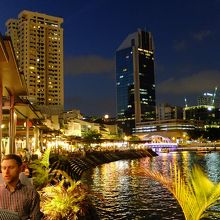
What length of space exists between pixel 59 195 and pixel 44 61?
155 metres

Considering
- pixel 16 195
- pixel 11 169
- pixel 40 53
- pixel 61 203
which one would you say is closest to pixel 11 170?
pixel 11 169

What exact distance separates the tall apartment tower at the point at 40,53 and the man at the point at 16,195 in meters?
151

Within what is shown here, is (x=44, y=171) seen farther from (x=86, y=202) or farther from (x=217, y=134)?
(x=217, y=134)

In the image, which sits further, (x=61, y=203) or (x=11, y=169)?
(x=61, y=203)

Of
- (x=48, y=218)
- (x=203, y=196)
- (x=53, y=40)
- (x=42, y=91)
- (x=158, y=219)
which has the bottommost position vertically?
(x=158, y=219)

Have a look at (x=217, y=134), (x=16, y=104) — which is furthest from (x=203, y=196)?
(x=217, y=134)

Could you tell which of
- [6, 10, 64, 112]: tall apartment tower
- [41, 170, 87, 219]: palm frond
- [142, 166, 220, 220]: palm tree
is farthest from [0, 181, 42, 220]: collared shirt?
[6, 10, 64, 112]: tall apartment tower

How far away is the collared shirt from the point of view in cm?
411

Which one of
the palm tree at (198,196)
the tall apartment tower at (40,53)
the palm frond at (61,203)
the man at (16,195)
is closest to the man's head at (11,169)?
the man at (16,195)

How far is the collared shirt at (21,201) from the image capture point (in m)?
4.11

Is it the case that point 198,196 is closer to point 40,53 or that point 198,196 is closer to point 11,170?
point 11,170

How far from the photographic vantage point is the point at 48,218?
29.7 feet

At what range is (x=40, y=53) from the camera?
160 meters

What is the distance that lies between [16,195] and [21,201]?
85 millimetres
